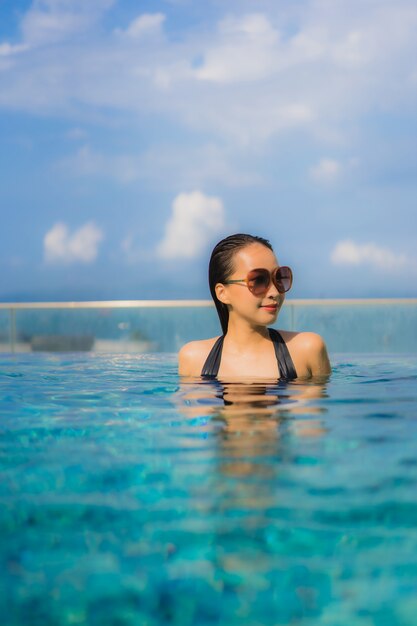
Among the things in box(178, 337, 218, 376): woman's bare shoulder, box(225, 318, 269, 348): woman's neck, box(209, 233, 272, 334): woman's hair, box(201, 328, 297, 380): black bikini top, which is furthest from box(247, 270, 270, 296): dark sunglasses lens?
box(178, 337, 218, 376): woman's bare shoulder

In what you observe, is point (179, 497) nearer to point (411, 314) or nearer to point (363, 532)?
point (363, 532)

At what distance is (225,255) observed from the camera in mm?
5227

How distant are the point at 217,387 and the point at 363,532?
296cm

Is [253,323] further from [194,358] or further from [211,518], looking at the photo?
[211,518]

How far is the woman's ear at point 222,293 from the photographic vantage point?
17.2 feet

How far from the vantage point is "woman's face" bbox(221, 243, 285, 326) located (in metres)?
5.04

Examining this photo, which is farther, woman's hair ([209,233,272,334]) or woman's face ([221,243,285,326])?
woman's hair ([209,233,272,334])

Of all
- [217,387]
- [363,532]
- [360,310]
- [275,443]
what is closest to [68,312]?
[360,310]

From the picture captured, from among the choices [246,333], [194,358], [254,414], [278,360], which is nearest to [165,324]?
[194,358]

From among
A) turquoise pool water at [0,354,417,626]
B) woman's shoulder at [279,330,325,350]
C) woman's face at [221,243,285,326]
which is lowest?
turquoise pool water at [0,354,417,626]

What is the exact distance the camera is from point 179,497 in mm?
2350

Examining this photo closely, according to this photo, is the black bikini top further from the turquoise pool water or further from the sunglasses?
the turquoise pool water

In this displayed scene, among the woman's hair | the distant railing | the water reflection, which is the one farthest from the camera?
the distant railing

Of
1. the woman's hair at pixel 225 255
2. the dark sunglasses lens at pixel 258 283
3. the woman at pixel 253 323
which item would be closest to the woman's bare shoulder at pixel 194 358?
the woman at pixel 253 323
